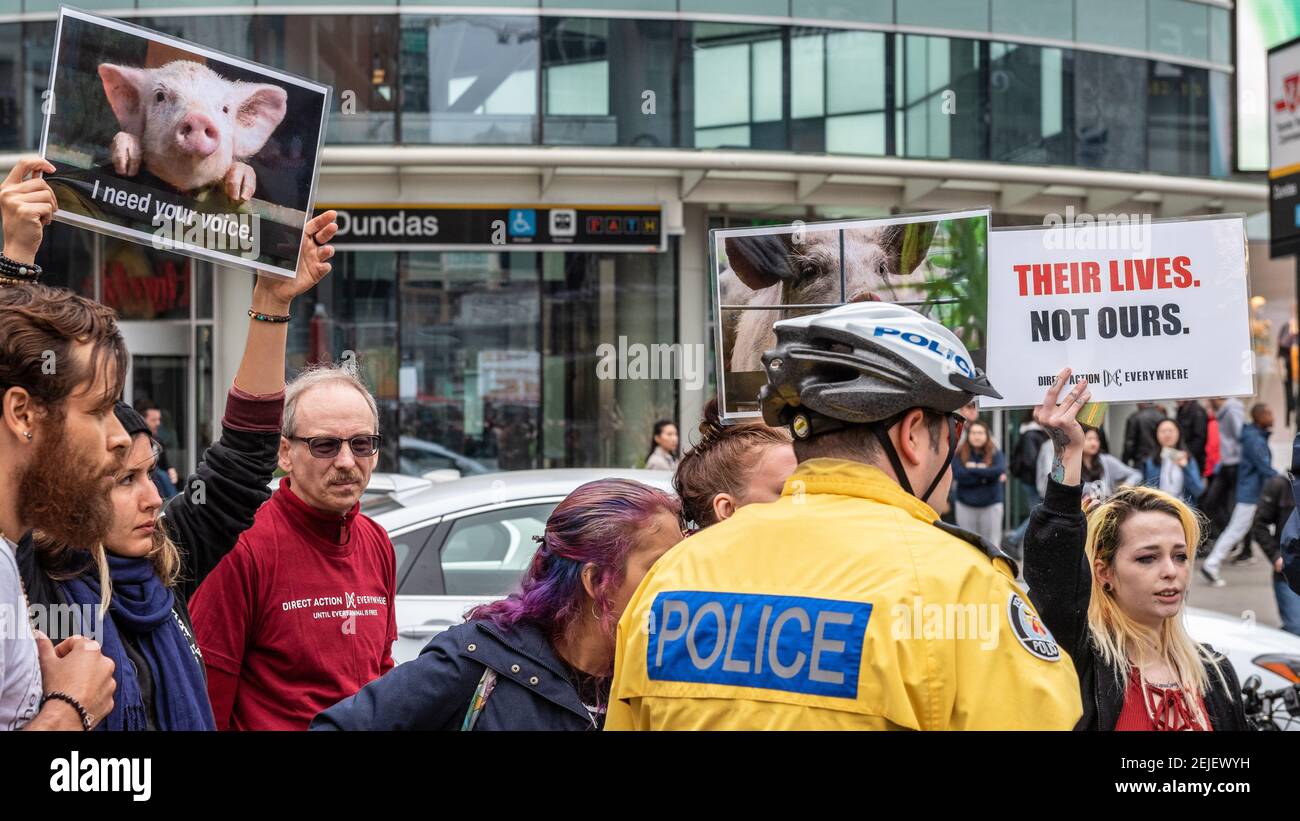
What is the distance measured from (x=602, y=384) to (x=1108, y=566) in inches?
515

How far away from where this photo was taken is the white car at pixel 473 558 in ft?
19.7

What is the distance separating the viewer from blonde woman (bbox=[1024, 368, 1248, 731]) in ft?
9.69

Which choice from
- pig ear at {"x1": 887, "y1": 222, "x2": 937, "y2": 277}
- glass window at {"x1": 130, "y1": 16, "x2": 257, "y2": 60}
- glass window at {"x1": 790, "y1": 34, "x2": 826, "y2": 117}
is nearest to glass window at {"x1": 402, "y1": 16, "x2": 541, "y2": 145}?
glass window at {"x1": 130, "y1": 16, "x2": 257, "y2": 60}

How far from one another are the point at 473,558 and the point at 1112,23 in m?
14.1

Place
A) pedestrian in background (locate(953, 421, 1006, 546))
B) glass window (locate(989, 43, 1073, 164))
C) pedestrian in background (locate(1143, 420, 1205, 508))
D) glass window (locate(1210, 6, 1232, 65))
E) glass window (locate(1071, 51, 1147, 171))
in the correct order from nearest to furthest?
pedestrian in background (locate(953, 421, 1006, 546)) < pedestrian in background (locate(1143, 420, 1205, 508)) < glass window (locate(989, 43, 1073, 164)) < glass window (locate(1071, 51, 1147, 171)) < glass window (locate(1210, 6, 1232, 65))

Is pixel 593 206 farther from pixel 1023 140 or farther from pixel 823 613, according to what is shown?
pixel 823 613

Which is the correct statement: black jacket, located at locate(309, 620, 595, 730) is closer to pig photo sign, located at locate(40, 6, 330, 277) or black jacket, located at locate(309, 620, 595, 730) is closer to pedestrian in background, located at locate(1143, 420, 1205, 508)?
pig photo sign, located at locate(40, 6, 330, 277)

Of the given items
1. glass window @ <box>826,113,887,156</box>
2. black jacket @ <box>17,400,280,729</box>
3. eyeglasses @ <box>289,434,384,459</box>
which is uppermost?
glass window @ <box>826,113,887,156</box>

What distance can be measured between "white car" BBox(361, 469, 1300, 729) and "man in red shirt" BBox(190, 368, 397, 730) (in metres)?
2.34

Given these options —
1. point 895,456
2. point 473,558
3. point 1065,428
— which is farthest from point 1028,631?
point 473,558

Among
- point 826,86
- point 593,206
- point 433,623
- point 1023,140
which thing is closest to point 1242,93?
point 1023,140

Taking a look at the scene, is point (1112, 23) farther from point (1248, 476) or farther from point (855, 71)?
point (1248, 476)

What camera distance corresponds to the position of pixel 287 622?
3.31m
